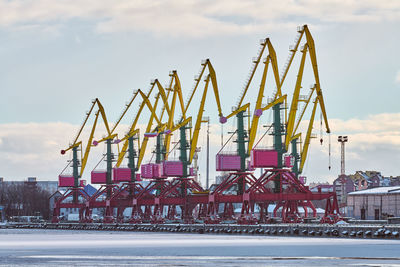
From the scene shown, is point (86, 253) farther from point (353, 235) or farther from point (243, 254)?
point (353, 235)

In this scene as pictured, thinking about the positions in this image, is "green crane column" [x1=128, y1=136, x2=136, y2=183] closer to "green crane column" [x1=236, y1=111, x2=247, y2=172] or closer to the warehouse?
the warehouse

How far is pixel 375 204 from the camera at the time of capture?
6196 inches

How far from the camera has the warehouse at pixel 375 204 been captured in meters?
151

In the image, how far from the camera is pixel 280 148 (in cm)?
12144

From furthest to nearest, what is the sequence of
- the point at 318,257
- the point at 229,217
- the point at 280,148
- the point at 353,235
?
the point at 229,217, the point at 280,148, the point at 353,235, the point at 318,257

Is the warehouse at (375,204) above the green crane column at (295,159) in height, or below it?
below

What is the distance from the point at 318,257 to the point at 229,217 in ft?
310

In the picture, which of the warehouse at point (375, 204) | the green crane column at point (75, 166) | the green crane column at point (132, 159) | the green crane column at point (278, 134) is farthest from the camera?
the green crane column at point (75, 166)

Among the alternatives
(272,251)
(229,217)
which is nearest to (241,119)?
(229,217)

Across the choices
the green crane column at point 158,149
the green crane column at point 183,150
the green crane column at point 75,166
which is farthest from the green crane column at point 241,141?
the green crane column at point 75,166

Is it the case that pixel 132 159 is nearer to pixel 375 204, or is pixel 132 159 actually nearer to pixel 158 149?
pixel 158 149

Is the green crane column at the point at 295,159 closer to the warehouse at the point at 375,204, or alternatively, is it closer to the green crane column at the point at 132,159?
the warehouse at the point at 375,204

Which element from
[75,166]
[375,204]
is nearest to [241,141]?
[375,204]

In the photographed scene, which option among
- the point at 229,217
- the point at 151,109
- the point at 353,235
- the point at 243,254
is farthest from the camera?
the point at 151,109
